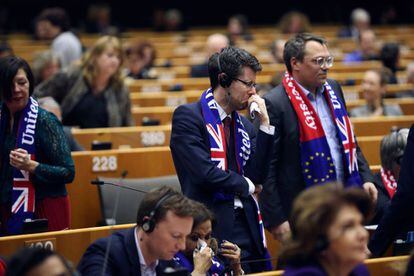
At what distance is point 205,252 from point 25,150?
3.87 ft

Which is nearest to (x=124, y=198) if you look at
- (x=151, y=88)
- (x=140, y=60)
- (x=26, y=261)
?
(x=26, y=261)

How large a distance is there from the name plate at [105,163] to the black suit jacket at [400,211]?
2.17 meters

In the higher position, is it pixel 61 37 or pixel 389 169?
pixel 61 37

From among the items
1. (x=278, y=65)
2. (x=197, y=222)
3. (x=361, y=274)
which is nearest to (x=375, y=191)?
(x=197, y=222)

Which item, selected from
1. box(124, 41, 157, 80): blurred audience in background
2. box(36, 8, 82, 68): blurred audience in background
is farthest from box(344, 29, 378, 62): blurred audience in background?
box(36, 8, 82, 68): blurred audience in background

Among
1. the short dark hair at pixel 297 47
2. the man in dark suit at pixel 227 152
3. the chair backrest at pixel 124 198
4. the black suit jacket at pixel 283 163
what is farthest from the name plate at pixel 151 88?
the man in dark suit at pixel 227 152

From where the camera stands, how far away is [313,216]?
2729 mm

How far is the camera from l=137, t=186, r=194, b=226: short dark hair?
3.40 meters

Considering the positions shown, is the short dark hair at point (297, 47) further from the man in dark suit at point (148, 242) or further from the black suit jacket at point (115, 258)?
the black suit jacket at point (115, 258)

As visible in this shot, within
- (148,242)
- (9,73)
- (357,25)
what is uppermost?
(9,73)

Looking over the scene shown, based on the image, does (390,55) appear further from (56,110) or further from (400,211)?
(400,211)

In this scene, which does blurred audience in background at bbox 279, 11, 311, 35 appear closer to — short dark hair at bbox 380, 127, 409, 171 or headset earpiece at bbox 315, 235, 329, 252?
short dark hair at bbox 380, 127, 409, 171

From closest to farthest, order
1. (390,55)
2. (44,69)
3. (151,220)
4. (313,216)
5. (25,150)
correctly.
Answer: (313,216) < (151,220) < (25,150) < (44,69) < (390,55)

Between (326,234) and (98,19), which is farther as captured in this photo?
(98,19)
